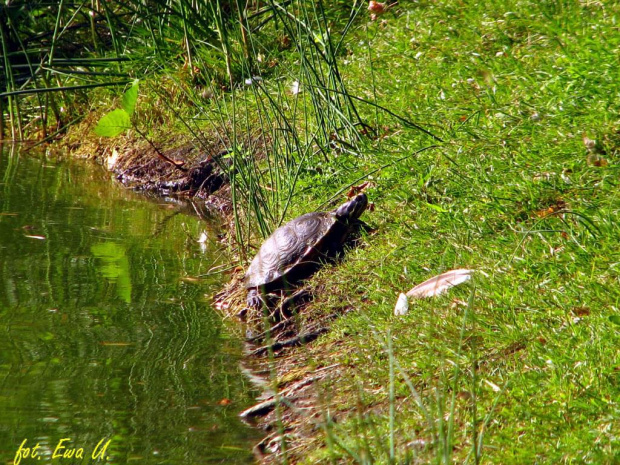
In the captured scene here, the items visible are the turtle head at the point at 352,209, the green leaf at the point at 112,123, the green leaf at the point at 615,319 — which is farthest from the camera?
the green leaf at the point at 112,123

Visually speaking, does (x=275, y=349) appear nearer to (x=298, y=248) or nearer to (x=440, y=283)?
(x=298, y=248)

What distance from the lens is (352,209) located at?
3631 millimetres

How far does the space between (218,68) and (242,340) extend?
363 cm

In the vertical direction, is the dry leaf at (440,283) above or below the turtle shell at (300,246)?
above

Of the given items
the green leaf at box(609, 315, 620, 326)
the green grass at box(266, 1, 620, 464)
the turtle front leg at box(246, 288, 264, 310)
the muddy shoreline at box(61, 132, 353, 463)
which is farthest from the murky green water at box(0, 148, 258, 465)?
the green leaf at box(609, 315, 620, 326)

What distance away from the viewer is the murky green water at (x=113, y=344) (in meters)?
2.41

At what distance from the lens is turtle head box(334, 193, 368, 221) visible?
3600 mm

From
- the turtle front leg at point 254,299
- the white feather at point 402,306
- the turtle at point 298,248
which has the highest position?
the white feather at point 402,306

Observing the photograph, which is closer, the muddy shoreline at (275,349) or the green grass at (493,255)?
the green grass at (493,255)

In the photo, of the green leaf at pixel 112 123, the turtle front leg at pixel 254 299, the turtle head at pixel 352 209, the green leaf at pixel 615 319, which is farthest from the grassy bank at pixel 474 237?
the green leaf at pixel 112 123

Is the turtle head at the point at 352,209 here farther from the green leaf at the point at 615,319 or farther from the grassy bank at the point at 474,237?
the green leaf at the point at 615,319

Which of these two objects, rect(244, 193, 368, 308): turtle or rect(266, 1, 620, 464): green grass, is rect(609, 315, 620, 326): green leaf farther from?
rect(244, 193, 368, 308): turtle

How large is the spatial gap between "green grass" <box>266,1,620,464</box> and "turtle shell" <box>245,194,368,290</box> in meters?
0.12

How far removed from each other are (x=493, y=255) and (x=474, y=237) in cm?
21
